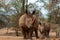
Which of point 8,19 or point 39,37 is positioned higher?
point 8,19

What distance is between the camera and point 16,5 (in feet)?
11.8

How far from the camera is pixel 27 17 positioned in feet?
11.7

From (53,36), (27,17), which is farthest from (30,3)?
(53,36)

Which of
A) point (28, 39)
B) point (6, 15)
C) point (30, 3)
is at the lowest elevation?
point (28, 39)

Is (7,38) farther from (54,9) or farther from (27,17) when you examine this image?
(54,9)

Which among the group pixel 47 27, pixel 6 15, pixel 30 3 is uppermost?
pixel 30 3

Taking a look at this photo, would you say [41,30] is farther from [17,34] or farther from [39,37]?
[17,34]

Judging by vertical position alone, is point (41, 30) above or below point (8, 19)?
below

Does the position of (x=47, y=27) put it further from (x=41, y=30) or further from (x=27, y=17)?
(x=27, y=17)

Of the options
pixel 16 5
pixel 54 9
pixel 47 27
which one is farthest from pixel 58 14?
pixel 16 5

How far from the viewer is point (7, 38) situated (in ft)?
11.5

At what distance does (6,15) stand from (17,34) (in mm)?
441

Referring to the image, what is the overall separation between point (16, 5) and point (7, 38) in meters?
0.68

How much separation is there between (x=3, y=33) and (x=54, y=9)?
3.67 ft
